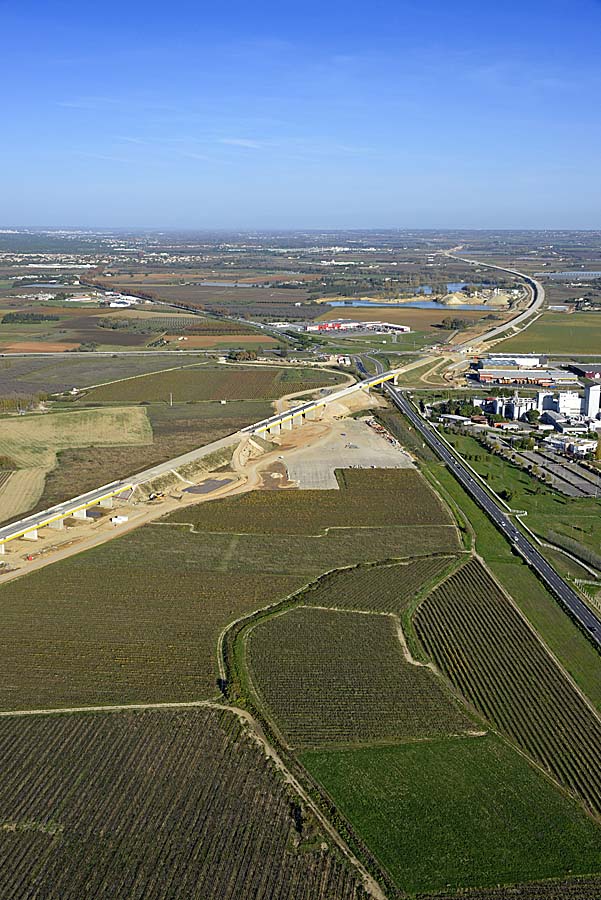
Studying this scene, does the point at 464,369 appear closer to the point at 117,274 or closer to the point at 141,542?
the point at 141,542

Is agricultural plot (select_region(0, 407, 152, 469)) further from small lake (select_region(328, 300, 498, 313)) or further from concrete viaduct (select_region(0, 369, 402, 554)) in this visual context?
small lake (select_region(328, 300, 498, 313))

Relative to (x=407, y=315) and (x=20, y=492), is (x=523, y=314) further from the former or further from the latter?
(x=20, y=492)

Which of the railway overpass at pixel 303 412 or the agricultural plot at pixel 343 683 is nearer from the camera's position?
the agricultural plot at pixel 343 683

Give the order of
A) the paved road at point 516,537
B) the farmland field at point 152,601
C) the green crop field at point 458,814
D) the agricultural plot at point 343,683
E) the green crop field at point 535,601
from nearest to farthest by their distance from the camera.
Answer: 1. the green crop field at point 458,814
2. the agricultural plot at point 343,683
3. the farmland field at point 152,601
4. the green crop field at point 535,601
5. the paved road at point 516,537

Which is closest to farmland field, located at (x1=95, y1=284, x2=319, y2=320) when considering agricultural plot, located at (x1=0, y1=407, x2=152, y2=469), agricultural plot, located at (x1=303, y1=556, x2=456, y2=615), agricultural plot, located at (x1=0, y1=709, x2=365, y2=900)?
agricultural plot, located at (x1=0, y1=407, x2=152, y2=469)

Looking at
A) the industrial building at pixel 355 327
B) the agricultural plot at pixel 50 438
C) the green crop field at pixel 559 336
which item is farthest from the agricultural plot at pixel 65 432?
the green crop field at pixel 559 336

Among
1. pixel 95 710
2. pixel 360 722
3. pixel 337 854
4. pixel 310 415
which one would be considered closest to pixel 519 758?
pixel 360 722

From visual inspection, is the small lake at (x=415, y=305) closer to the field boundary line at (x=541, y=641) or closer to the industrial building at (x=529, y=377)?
the industrial building at (x=529, y=377)

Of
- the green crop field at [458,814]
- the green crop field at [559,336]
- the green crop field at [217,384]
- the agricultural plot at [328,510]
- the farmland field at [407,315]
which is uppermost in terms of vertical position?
the farmland field at [407,315]

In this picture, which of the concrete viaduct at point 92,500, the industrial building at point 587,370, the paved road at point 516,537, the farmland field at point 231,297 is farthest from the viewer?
the farmland field at point 231,297
